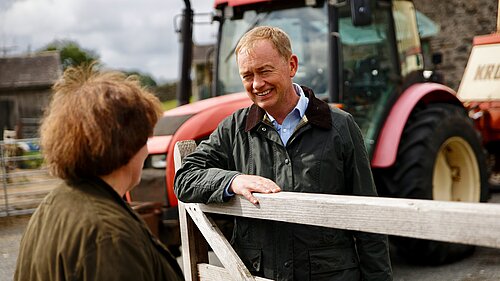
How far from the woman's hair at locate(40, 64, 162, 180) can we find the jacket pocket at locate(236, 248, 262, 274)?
0.92 metres

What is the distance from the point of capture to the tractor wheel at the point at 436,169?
5277 mm

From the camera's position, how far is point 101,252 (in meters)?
1.47

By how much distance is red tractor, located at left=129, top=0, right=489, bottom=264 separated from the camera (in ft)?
16.6

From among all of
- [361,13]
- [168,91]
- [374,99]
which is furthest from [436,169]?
[168,91]

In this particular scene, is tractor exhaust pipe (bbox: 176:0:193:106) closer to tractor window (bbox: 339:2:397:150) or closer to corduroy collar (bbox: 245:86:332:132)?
tractor window (bbox: 339:2:397:150)

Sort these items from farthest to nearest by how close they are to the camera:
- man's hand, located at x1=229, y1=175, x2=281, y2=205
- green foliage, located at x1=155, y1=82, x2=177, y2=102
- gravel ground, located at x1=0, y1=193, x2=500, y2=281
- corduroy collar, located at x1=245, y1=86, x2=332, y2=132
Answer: green foliage, located at x1=155, y1=82, x2=177, y2=102 < gravel ground, located at x1=0, y1=193, x2=500, y2=281 < corduroy collar, located at x1=245, y1=86, x2=332, y2=132 < man's hand, located at x1=229, y1=175, x2=281, y2=205

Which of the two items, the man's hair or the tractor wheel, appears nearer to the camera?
the man's hair

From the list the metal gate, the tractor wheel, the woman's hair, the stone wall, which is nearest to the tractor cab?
the tractor wheel

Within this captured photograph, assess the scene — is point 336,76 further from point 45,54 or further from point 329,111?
point 45,54

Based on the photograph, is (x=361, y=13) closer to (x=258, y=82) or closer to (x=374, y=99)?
(x=374, y=99)

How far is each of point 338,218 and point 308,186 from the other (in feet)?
1.22

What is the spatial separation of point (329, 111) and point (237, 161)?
0.41 metres

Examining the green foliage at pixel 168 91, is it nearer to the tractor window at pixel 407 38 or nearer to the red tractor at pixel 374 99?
the tractor window at pixel 407 38

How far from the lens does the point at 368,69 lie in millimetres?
5586
